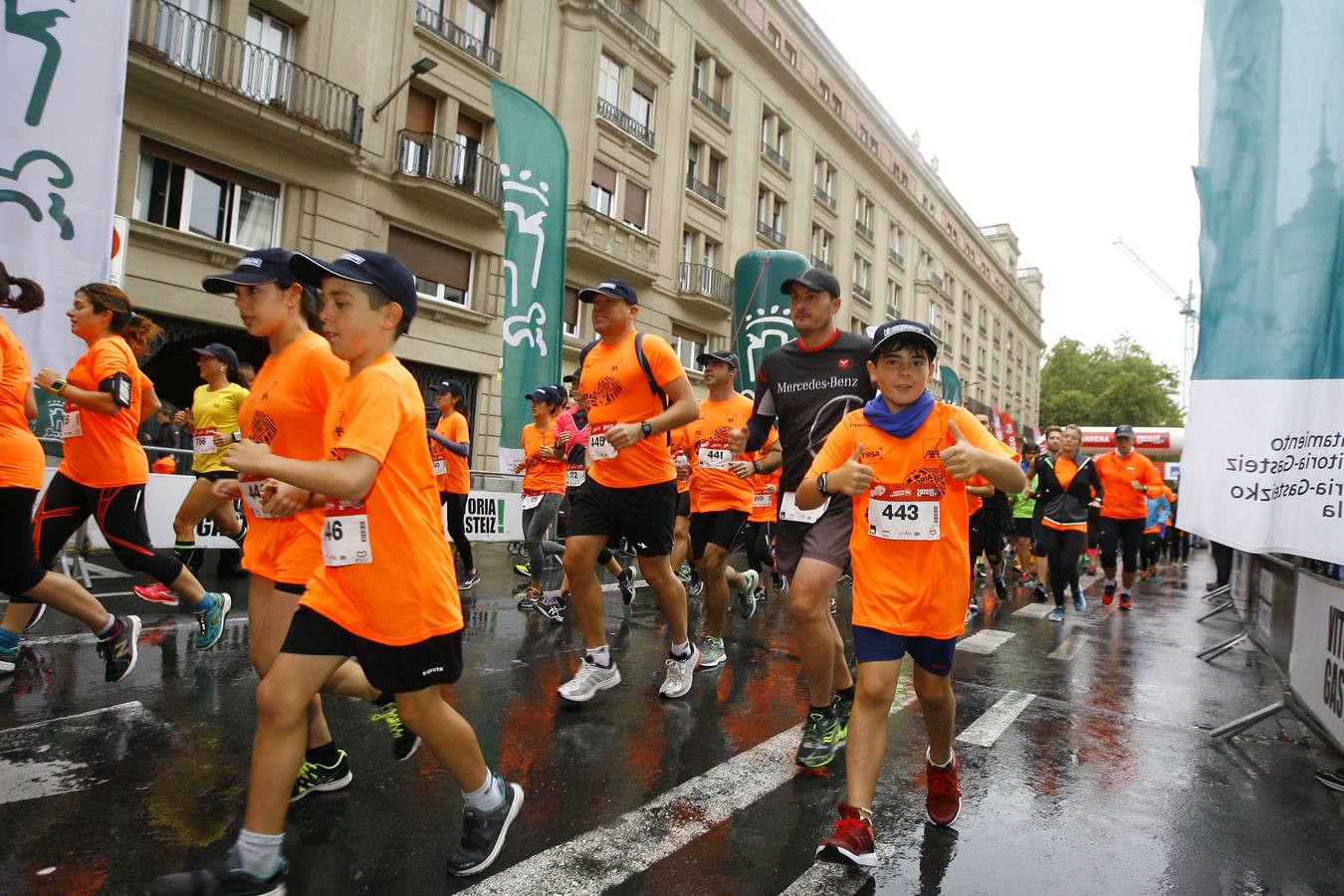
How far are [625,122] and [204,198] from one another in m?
12.2

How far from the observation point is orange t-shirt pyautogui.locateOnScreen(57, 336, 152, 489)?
4.50m

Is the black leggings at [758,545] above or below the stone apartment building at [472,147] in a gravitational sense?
below

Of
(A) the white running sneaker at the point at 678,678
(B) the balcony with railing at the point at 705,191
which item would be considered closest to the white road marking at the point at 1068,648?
(A) the white running sneaker at the point at 678,678

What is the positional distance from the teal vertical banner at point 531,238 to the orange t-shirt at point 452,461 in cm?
251

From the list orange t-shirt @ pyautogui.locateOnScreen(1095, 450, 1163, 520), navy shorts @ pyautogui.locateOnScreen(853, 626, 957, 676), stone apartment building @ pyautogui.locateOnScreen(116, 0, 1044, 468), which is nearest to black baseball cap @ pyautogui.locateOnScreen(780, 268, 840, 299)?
navy shorts @ pyautogui.locateOnScreen(853, 626, 957, 676)

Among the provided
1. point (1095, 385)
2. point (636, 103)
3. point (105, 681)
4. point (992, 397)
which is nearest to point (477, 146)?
point (636, 103)

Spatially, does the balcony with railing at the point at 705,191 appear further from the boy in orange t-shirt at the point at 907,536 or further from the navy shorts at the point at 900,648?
the navy shorts at the point at 900,648

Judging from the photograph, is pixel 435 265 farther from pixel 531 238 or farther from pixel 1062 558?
pixel 1062 558

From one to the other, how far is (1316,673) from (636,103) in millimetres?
23555

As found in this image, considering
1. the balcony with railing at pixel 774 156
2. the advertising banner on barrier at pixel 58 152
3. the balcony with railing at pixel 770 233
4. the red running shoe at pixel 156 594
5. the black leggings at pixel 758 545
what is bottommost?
the red running shoe at pixel 156 594

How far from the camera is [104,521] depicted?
4625mm

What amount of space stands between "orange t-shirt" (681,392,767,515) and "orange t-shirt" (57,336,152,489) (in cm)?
374

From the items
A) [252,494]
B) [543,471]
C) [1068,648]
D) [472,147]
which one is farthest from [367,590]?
[472,147]

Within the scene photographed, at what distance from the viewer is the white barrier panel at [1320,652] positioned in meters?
4.16
